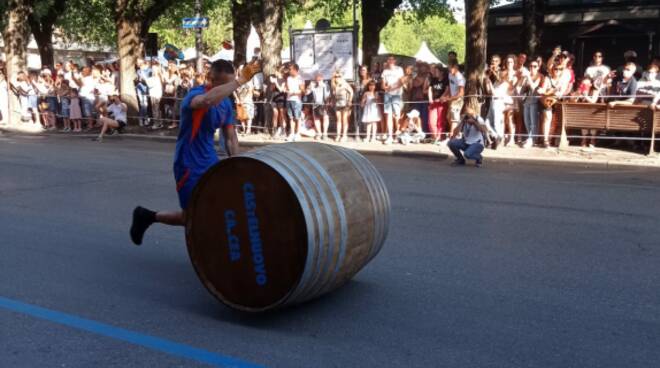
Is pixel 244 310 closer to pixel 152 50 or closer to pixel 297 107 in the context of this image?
pixel 297 107

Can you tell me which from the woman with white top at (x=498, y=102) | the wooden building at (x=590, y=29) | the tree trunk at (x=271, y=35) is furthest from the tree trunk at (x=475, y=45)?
the wooden building at (x=590, y=29)

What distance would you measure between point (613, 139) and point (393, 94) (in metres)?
4.61

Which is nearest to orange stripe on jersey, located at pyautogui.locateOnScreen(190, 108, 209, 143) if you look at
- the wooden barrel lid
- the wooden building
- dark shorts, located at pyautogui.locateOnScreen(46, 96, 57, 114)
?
the wooden barrel lid

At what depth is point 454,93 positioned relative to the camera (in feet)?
49.7

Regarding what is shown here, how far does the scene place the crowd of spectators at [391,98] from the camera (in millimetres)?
A: 13797

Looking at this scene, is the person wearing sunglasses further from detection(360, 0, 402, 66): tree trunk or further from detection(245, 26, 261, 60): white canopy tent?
detection(245, 26, 261, 60): white canopy tent

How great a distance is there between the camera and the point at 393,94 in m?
15.5

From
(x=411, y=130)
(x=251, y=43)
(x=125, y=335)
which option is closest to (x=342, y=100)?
(x=411, y=130)

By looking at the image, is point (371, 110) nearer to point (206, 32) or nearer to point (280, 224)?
point (280, 224)

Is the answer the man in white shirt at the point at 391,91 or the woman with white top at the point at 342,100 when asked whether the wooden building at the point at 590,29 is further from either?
the woman with white top at the point at 342,100

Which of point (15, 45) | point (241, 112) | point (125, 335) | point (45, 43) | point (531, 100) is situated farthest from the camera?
point (45, 43)

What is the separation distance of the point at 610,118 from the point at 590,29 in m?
12.0

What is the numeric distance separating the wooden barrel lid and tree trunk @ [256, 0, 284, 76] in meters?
13.7

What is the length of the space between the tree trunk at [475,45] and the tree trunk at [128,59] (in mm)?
10323
